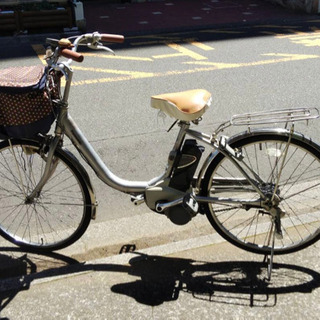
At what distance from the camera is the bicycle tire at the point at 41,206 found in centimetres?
329

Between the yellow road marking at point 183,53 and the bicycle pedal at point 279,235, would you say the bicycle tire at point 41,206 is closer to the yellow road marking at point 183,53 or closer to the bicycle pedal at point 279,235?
the bicycle pedal at point 279,235

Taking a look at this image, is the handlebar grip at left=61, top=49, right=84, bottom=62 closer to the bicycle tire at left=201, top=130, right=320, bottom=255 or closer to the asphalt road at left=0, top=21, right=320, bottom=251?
the bicycle tire at left=201, top=130, right=320, bottom=255

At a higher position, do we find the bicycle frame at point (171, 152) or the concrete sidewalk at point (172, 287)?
the bicycle frame at point (171, 152)

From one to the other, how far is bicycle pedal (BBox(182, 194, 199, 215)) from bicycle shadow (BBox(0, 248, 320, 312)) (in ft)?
1.44

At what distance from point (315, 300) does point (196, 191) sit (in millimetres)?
1059

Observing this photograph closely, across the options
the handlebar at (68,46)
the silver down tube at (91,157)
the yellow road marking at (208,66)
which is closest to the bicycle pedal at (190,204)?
the silver down tube at (91,157)

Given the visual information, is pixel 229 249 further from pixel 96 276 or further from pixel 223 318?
pixel 96 276

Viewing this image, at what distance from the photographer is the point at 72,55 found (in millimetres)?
2770

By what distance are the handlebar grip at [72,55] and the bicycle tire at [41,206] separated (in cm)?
71

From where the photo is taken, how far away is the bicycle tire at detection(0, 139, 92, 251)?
3.29m

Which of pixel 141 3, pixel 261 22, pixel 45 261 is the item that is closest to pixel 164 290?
pixel 45 261

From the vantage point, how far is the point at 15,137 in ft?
10.1

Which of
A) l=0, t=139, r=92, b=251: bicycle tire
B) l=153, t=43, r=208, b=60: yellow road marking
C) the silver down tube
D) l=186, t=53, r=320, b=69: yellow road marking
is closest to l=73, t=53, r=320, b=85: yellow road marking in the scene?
l=186, t=53, r=320, b=69: yellow road marking

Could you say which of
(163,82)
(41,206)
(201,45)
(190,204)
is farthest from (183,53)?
(190,204)
